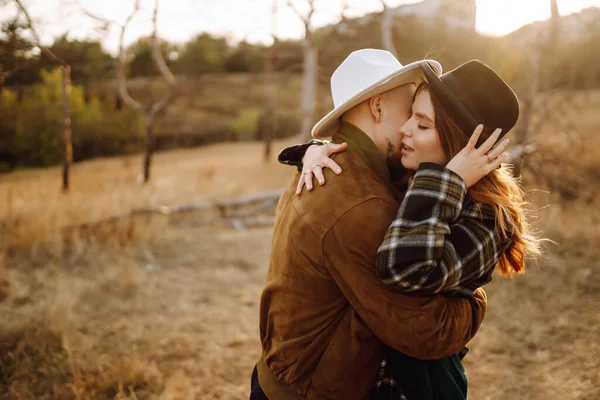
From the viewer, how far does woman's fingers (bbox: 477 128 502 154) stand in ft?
5.44

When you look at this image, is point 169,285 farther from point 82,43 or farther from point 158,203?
point 82,43

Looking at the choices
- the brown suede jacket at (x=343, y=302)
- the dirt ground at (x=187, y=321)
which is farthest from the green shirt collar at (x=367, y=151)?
the dirt ground at (x=187, y=321)

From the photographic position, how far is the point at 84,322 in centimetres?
423

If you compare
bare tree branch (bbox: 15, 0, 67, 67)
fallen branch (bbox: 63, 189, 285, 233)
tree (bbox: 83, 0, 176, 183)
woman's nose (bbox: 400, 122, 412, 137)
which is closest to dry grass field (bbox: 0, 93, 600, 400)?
fallen branch (bbox: 63, 189, 285, 233)

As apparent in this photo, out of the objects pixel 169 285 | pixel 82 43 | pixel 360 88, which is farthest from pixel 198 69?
pixel 360 88

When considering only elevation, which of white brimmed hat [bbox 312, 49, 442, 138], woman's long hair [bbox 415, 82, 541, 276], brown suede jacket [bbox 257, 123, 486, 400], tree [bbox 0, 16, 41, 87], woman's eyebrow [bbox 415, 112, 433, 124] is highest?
tree [bbox 0, 16, 41, 87]

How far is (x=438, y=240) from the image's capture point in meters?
1.50

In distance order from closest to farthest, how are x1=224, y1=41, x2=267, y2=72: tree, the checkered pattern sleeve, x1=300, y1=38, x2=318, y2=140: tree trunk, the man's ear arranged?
the checkered pattern sleeve < the man's ear < x1=300, y1=38, x2=318, y2=140: tree trunk < x1=224, y1=41, x2=267, y2=72: tree

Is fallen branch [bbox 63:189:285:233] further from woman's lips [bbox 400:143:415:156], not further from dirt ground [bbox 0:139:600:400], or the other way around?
woman's lips [bbox 400:143:415:156]

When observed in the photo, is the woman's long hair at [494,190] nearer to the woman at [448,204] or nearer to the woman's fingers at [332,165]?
the woman at [448,204]

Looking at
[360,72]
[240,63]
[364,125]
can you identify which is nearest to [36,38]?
[360,72]

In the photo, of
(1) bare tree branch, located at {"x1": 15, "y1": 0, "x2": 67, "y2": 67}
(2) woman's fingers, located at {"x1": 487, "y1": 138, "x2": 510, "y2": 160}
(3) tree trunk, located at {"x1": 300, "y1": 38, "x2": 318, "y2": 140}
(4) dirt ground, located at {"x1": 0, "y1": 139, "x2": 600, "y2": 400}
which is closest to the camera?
(2) woman's fingers, located at {"x1": 487, "y1": 138, "x2": 510, "y2": 160}

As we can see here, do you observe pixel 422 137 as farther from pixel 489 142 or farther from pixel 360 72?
pixel 360 72

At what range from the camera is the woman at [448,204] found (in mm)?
1502
